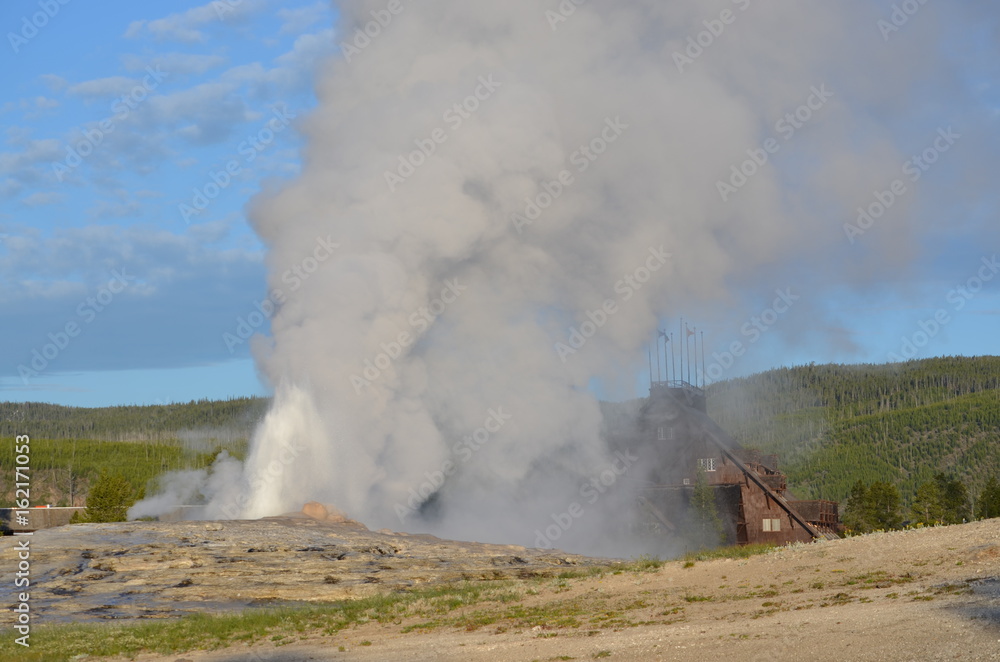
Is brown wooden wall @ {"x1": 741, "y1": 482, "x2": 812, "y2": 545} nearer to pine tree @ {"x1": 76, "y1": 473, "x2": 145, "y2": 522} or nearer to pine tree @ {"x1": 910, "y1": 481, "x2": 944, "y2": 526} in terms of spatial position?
Result: pine tree @ {"x1": 910, "y1": 481, "x2": 944, "y2": 526}

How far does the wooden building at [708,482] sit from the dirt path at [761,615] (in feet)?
115

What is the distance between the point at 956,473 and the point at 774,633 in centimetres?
16512

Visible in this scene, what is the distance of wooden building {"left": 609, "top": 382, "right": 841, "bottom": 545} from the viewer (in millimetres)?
64375

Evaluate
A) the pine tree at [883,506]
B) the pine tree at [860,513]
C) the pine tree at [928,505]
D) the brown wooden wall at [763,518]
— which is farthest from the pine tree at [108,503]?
the pine tree at [928,505]

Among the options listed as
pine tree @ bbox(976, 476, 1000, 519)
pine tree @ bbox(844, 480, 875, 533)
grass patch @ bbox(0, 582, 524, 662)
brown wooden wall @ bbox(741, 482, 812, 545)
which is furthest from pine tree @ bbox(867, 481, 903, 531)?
grass patch @ bbox(0, 582, 524, 662)

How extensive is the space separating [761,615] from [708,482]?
46190 millimetres

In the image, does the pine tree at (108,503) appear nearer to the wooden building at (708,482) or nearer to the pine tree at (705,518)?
the wooden building at (708,482)

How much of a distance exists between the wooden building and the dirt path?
3501cm

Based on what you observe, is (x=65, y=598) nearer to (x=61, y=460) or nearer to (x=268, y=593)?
(x=268, y=593)

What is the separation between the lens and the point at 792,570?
26.3 metres

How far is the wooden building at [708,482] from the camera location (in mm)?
64375

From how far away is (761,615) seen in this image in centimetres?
2122

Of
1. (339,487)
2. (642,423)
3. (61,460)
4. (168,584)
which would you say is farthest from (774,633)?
(61,460)

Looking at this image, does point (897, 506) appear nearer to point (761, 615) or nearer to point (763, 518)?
point (763, 518)
